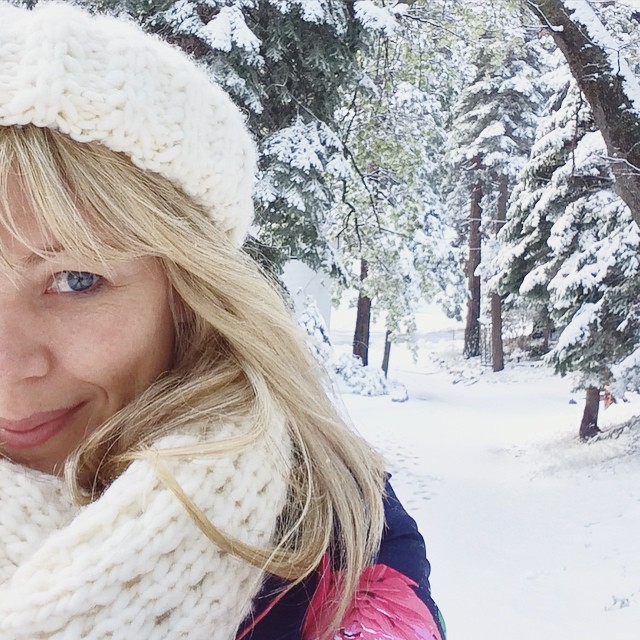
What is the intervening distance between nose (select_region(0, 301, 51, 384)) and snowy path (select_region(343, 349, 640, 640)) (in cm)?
218

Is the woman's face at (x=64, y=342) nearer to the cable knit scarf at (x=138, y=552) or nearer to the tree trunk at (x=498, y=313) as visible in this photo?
the cable knit scarf at (x=138, y=552)

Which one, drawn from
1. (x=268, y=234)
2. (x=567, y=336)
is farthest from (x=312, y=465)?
(x=567, y=336)

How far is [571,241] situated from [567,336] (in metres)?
1.67

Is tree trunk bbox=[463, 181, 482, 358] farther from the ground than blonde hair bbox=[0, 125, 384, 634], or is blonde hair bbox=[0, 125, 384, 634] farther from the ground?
blonde hair bbox=[0, 125, 384, 634]

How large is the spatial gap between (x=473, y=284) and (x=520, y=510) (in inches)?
492

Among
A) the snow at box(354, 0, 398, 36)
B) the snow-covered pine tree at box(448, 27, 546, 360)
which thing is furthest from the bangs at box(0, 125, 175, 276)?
the snow-covered pine tree at box(448, 27, 546, 360)

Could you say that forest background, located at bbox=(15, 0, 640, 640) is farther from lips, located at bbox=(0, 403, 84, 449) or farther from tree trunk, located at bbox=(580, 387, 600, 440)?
lips, located at bbox=(0, 403, 84, 449)

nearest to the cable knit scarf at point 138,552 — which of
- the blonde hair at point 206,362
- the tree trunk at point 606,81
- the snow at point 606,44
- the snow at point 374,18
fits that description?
the blonde hair at point 206,362

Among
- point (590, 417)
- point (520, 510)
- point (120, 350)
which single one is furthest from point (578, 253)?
point (120, 350)

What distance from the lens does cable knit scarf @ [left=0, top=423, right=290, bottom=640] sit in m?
0.81

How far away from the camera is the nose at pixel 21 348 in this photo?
962 millimetres

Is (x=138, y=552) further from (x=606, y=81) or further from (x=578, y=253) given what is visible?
(x=578, y=253)

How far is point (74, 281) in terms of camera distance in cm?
102

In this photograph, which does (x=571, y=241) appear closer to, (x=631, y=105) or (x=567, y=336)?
(x=567, y=336)
